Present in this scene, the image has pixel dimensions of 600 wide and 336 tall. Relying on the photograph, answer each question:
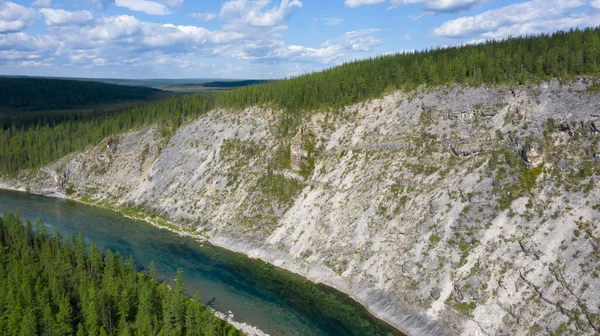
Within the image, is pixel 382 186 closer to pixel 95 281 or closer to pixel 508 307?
pixel 508 307

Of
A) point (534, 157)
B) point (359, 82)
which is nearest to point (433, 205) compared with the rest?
point (534, 157)

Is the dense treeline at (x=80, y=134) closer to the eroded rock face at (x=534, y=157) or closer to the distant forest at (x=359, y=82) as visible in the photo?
the distant forest at (x=359, y=82)

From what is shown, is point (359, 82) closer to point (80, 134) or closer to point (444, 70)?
point (444, 70)

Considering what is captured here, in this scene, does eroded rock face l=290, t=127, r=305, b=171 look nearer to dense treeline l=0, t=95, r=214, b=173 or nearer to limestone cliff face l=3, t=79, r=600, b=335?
limestone cliff face l=3, t=79, r=600, b=335

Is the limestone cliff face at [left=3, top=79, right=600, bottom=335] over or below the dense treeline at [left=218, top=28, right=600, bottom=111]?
below

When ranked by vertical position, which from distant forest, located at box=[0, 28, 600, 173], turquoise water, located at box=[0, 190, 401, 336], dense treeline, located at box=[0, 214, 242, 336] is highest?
distant forest, located at box=[0, 28, 600, 173]

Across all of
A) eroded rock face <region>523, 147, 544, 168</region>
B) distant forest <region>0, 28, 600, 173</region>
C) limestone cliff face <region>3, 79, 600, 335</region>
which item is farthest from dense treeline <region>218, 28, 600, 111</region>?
eroded rock face <region>523, 147, 544, 168</region>
